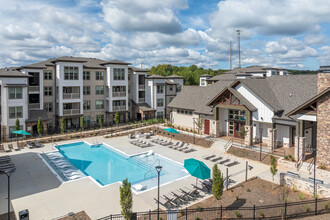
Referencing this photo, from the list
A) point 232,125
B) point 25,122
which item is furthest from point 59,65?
point 232,125

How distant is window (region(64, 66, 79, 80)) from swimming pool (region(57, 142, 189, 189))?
12295mm

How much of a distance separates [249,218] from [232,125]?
732 inches

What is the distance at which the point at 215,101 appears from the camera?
31500 mm

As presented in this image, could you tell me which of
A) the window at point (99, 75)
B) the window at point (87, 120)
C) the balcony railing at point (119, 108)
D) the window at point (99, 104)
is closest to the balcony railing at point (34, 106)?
the window at point (87, 120)

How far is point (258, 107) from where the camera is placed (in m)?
27.4

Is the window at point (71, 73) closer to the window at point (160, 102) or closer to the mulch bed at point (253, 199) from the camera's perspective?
the window at point (160, 102)

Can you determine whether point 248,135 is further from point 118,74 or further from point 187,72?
point 187,72

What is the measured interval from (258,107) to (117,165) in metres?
17.2

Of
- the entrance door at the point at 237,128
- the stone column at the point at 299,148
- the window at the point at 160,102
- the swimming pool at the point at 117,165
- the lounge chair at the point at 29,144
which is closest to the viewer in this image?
the swimming pool at the point at 117,165

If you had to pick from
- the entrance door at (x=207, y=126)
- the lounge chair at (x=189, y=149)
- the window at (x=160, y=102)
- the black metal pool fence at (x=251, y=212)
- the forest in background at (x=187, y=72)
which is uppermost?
the forest in background at (x=187, y=72)

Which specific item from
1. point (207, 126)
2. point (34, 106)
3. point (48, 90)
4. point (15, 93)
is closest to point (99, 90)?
point (48, 90)

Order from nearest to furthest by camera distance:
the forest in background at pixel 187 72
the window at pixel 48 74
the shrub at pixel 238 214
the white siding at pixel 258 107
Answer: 1. the shrub at pixel 238 214
2. the white siding at pixel 258 107
3. the window at pixel 48 74
4. the forest in background at pixel 187 72

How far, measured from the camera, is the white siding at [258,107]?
26420 millimetres

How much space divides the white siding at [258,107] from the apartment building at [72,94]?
21473 mm
